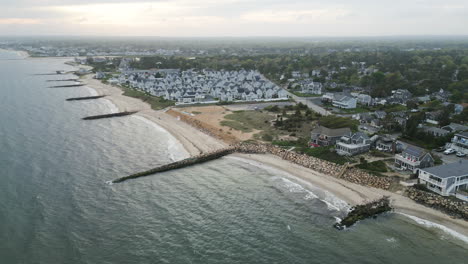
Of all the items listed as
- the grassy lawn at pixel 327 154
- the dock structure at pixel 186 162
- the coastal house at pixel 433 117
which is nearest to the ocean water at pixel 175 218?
the dock structure at pixel 186 162

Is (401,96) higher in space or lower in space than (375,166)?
Answer: higher

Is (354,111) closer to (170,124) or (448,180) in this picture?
(170,124)

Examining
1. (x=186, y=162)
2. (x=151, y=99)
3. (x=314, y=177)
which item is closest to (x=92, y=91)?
(x=151, y=99)

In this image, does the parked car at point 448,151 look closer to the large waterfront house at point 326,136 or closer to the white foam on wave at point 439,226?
the large waterfront house at point 326,136

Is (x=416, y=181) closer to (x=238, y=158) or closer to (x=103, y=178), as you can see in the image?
(x=238, y=158)

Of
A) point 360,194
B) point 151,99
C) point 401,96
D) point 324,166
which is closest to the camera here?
point 360,194

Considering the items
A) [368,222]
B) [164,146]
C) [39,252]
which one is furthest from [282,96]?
[39,252]

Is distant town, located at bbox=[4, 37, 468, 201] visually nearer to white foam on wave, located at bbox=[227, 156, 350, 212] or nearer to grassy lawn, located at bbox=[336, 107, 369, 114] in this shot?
grassy lawn, located at bbox=[336, 107, 369, 114]
